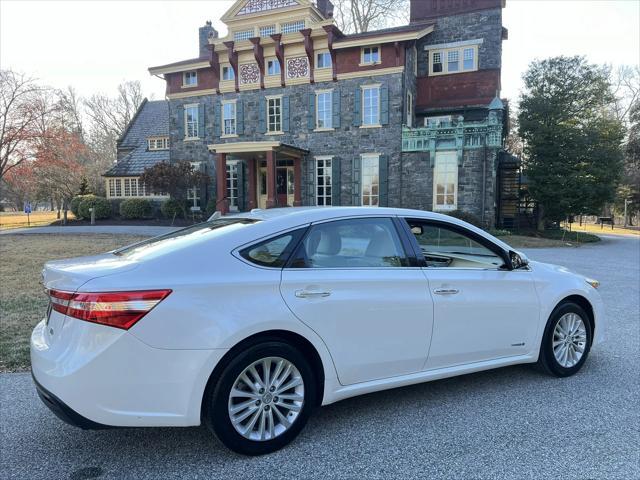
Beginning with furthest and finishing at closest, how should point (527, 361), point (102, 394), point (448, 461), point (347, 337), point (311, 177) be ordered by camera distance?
point (311, 177)
point (527, 361)
point (347, 337)
point (448, 461)
point (102, 394)

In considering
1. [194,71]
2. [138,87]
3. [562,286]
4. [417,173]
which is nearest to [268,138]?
[194,71]

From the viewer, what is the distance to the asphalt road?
8.84 ft

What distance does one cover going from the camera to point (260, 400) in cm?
286

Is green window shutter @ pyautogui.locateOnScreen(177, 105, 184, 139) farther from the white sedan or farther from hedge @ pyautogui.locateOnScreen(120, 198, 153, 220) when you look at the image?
the white sedan

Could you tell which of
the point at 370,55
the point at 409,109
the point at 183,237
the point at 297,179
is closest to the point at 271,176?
the point at 297,179

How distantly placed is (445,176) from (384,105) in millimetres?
4583

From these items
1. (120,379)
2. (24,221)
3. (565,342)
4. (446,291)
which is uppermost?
(446,291)

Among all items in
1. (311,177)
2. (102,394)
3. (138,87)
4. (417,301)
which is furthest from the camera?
(138,87)

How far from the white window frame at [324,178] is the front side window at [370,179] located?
5.74 ft

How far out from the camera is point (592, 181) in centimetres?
2122

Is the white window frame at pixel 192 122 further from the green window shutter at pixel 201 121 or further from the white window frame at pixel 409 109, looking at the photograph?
the white window frame at pixel 409 109

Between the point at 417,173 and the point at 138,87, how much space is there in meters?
41.5

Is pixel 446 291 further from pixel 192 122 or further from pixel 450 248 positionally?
pixel 192 122

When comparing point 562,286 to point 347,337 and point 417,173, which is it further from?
point 417,173
